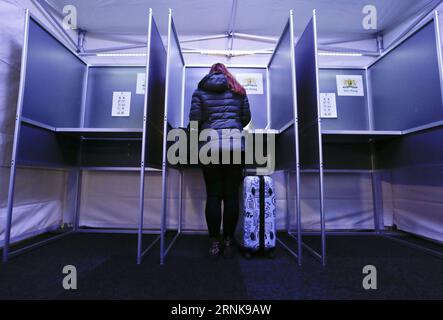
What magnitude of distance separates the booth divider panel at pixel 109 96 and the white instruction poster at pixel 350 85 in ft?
6.30

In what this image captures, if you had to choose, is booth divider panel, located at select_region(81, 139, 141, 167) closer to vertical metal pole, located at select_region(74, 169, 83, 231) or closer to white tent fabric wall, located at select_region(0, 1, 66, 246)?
vertical metal pole, located at select_region(74, 169, 83, 231)

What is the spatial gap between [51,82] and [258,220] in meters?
1.80

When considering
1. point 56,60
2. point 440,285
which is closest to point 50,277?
point 56,60

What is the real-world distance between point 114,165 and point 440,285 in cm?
230

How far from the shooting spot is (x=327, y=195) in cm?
209

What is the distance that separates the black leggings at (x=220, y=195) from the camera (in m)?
1.30

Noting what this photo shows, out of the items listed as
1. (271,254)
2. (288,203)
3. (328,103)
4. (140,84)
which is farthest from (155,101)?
(328,103)

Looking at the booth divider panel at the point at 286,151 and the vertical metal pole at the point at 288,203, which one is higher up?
the booth divider panel at the point at 286,151

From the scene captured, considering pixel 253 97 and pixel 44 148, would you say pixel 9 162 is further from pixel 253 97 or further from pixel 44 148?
pixel 253 97

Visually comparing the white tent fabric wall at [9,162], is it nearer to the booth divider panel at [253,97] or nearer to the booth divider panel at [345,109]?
the booth divider panel at [253,97]

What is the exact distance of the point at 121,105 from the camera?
205cm

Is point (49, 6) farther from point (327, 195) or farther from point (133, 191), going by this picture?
point (327, 195)

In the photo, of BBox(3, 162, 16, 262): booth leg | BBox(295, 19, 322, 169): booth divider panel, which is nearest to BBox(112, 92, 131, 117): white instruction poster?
BBox(3, 162, 16, 262): booth leg

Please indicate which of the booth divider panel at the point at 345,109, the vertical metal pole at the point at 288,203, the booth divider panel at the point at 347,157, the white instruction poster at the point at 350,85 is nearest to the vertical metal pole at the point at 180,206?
the vertical metal pole at the point at 288,203
